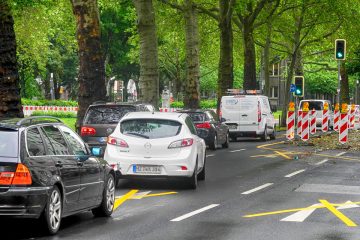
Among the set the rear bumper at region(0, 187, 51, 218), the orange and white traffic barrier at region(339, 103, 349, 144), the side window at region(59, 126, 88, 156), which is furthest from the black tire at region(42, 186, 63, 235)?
the orange and white traffic barrier at region(339, 103, 349, 144)

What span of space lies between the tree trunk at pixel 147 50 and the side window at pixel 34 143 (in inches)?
824

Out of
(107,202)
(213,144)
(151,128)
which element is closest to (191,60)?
(213,144)

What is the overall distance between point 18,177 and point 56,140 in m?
1.47

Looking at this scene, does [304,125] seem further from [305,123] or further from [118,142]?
[118,142]

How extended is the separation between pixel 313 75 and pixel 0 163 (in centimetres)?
9500

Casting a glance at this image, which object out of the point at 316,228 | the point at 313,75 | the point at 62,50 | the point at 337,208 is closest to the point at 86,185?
the point at 316,228

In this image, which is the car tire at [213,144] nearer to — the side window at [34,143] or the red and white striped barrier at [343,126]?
the red and white striped barrier at [343,126]

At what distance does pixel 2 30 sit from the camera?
60.6 ft

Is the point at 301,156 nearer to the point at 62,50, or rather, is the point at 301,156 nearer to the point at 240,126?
the point at 240,126

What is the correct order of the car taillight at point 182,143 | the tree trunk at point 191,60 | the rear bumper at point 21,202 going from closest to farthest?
the rear bumper at point 21,202, the car taillight at point 182,143, the tree trunk at point 191,60

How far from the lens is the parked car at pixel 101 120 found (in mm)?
21312

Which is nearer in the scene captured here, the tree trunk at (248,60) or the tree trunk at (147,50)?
the tree trunk at (147,50)

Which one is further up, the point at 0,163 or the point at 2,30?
the point at 2,30

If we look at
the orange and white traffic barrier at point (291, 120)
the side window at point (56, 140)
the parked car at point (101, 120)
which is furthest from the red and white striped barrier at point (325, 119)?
the side window at point (56, 140)
